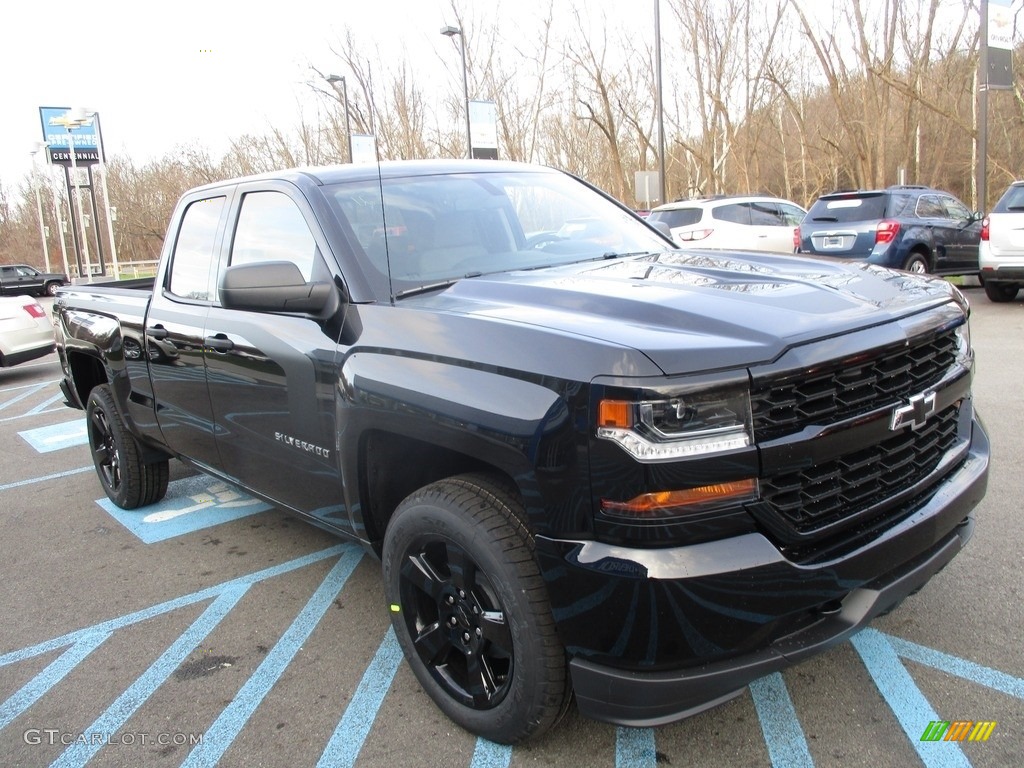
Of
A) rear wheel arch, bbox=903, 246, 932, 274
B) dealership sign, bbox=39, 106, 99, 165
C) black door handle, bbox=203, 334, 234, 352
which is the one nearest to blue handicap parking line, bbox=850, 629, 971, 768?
black door handle, bbox=203, 334, 234, 352

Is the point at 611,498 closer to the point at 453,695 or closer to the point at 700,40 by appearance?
the point at 453,695

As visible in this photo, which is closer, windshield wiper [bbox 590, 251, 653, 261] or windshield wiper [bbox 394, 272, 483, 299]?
windshield wiper [bbox 394, 272, 483, 299]

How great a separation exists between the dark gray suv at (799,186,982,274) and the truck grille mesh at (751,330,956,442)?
1045 cm

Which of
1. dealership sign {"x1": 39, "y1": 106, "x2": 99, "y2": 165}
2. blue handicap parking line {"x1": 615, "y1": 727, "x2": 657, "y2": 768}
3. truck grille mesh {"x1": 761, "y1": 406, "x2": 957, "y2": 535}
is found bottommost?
blue handicap parking line {"x1": 615, "y1": 727, "x2": 657, "y2": 768}

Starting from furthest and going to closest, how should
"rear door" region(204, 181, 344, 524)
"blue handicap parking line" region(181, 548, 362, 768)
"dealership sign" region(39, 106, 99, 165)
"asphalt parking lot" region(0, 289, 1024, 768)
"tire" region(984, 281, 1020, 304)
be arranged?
"dealership sign" region(39, 106, 99, 165) → "tire" region(984, 281, 1020, 304) → "rear door" region(204, 181, 344, 524) → "blue handicap parking line" region(181, 548, 362, 768) → "asphalt parking lot" region(0, 289, 1024, 768)

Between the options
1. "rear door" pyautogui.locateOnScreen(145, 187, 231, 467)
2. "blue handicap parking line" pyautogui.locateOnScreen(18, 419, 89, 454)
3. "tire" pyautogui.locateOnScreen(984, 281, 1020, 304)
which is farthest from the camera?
"tire" pyautogui.locateOnScreen(984, 281, 1020, 304)

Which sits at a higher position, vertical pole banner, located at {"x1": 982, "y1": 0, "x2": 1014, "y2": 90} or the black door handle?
vertical pole banner, located at {"x1": 982, "y1": 0, "x2": 1014, "y2": 90}

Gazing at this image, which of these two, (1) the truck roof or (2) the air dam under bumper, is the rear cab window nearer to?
(1) the truck roof

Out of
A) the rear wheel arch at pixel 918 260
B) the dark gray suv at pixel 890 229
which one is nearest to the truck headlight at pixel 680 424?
the dark gray suv at pixel 890 229

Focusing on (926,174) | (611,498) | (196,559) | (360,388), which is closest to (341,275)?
(360,388)

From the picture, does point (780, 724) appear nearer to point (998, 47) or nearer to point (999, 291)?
point (999, 291)

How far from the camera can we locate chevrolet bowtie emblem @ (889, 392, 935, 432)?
7.45 feet

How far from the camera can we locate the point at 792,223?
15.4 metres

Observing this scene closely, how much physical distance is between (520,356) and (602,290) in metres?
0.52
